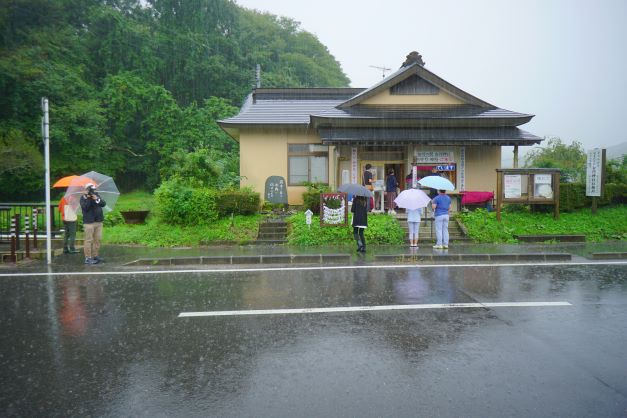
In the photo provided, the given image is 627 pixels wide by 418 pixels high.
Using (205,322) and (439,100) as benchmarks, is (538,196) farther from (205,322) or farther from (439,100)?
(205,322)

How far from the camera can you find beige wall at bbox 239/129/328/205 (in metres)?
19.0

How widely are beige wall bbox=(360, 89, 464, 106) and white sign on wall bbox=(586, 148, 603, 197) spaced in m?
5.68

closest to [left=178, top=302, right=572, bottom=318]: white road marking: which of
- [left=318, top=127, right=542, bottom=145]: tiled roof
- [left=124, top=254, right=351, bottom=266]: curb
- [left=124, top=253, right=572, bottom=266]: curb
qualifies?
[left=124, top=253, right=572, bottom=266]: curb

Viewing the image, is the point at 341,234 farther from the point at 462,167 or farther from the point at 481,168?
the point at 481,168

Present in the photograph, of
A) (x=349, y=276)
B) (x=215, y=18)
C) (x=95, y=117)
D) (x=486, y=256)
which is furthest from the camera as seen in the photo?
(x=215, y=18)

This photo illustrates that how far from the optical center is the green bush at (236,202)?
600 inches

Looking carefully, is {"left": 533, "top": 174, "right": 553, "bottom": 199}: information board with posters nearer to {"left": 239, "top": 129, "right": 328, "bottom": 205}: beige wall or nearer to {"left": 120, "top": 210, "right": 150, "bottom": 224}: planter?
{"left": 239, "top": 129, "right": 328, "bottom": 205}: beige wall

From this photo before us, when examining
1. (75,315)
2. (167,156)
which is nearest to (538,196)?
(75,315)

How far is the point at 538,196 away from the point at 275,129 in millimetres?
10859

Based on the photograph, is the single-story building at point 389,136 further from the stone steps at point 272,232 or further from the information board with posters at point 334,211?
the stone steps at point 272,232

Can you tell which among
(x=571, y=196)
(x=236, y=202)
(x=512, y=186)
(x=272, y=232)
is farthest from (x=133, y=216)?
(x=571, y=196)

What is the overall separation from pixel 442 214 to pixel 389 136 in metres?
6.09

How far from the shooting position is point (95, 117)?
90.6 ft

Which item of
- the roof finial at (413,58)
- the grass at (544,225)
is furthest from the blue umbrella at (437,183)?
the roof finial at (413,58)
